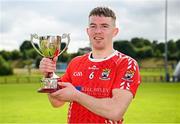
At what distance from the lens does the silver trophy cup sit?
135 inches

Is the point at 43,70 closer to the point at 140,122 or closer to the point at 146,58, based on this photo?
the point at 140,122

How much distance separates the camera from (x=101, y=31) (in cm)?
356

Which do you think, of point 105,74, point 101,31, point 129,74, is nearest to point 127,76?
point 129,74

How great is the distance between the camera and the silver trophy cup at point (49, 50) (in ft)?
11.2

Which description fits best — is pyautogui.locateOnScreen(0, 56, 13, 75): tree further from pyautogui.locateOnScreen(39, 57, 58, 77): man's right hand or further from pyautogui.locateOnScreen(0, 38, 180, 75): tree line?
pyautogui.locateOnScreen(39, 57, 58, 77): man's right hand

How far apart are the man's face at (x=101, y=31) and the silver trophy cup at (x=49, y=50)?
0.35m

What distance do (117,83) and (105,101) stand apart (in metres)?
0.23

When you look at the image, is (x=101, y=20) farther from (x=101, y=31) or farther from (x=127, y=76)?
(x=127, y=76)

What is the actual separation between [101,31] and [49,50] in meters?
0.50

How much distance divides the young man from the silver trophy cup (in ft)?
0.23

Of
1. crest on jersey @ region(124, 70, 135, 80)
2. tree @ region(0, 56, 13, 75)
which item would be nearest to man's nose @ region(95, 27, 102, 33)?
crest on jersey @ region(124, 70, 135, 80)

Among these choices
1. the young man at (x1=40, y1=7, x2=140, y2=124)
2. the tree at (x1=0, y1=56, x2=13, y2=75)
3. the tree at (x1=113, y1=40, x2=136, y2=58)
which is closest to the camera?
the young man at (x1=40, y1=7, x2=140, y2=124)

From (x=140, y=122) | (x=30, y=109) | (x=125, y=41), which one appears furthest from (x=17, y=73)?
(x=140, y=122)

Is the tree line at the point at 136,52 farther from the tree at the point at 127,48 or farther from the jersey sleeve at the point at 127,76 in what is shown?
the jersey sleeve at the point at 127,76
